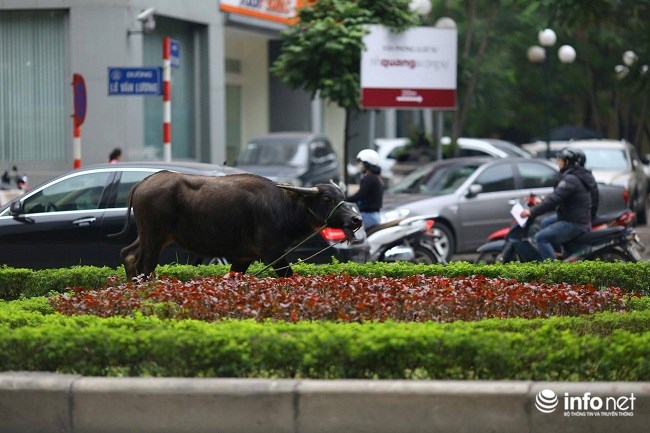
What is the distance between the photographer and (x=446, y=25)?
2898 centimetres

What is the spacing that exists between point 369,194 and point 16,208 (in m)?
4.47

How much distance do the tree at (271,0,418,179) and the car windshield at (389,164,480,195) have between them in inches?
105

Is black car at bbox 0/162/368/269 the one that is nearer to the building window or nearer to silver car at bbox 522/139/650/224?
the building window

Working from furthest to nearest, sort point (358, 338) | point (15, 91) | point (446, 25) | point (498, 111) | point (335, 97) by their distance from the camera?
1. point (498, 111)
2. point (446, 25)
3. point (15, 91)
4. point (335, 97)
5. point (358, 338)

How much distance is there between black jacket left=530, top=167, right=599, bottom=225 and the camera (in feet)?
51.3

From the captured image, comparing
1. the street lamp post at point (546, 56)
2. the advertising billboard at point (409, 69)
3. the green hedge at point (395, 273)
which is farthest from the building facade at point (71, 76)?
the green hedge at point (395, 273)

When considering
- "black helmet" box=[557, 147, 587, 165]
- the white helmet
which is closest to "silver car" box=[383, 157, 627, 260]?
the white helmet

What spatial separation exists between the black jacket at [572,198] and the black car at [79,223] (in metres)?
2.57

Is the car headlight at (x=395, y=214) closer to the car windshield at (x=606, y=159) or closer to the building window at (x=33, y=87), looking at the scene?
the building window at (x=33, y=87)

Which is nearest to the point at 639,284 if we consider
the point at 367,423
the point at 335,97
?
the point at 367,423

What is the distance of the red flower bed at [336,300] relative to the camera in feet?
29.0

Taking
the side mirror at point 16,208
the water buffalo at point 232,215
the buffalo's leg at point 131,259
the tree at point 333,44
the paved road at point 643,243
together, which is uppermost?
the tree at point 333,44

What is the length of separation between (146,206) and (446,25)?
1869 centimetres

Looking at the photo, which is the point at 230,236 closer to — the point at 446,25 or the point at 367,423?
the point at 367,423
